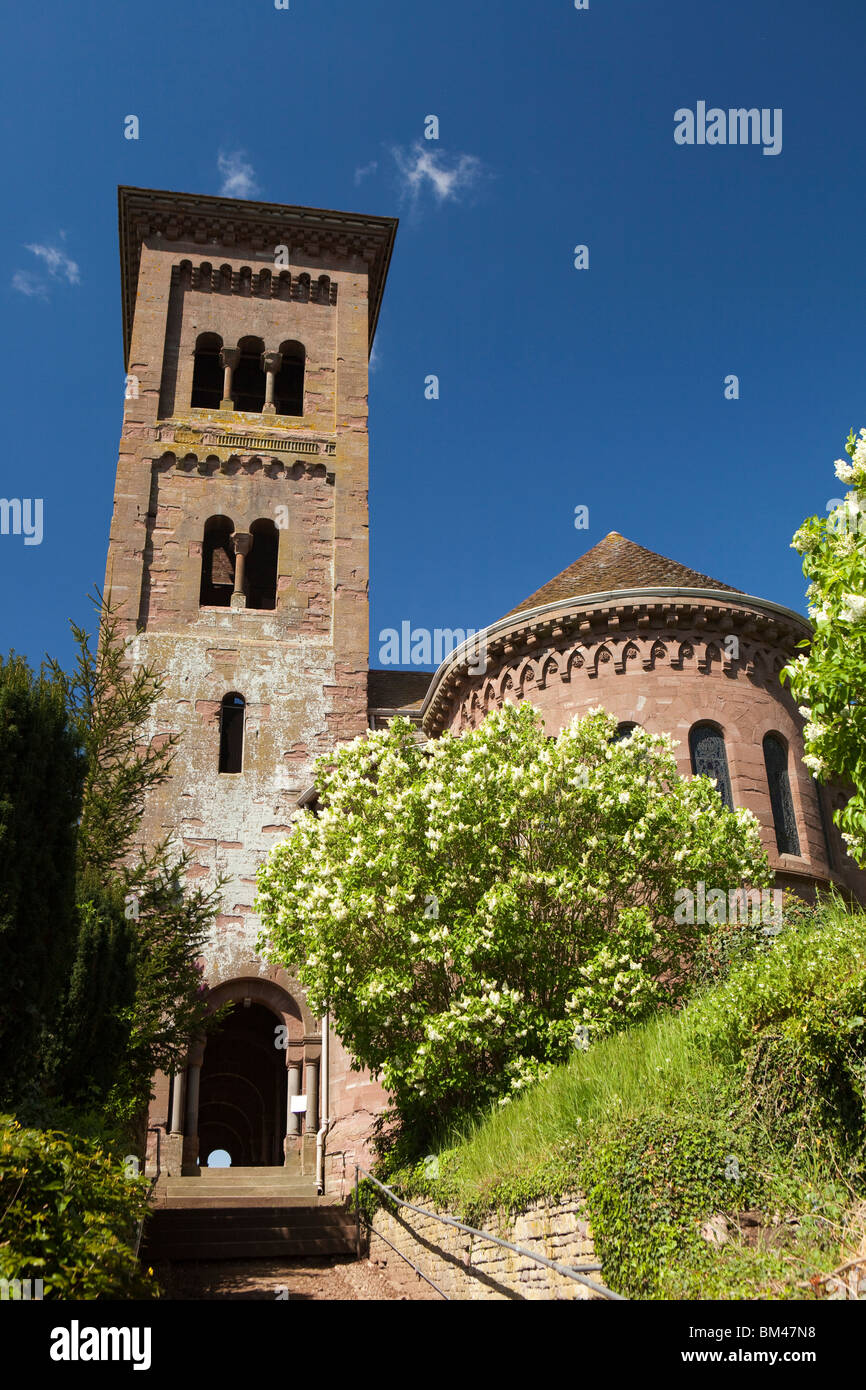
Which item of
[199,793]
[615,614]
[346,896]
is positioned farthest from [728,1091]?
[199,793]

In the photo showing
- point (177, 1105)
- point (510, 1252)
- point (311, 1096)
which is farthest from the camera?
point (311, 1096)

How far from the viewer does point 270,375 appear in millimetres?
31578

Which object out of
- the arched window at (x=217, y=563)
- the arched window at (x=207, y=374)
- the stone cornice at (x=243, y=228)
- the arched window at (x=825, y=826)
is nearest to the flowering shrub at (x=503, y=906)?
the arched window at (x=825, y=826)

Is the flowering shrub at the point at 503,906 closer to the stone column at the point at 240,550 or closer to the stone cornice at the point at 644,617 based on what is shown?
the stone cornice at the point at 644,617

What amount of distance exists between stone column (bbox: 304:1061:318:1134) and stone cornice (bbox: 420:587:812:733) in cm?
990

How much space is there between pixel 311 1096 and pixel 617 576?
1260 cm

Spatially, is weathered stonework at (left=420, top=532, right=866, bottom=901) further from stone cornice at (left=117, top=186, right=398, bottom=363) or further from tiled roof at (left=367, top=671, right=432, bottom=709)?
stone cornice at (left=117, top=186, right=398, bottom=363)

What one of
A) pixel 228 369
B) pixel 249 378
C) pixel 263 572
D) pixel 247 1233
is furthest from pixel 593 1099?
pixel 249 378

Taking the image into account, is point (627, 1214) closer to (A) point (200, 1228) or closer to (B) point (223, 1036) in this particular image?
(A) point (200, 1228)

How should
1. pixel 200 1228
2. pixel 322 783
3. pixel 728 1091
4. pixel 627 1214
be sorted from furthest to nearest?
pixel 322 783 < pixel 200 1228 < pixel 728 1091 < pixel 627 1214

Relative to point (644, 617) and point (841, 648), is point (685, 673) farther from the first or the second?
point (841, 648)
